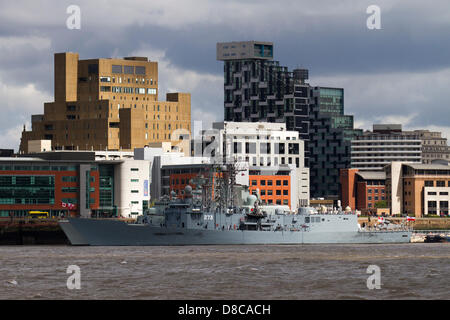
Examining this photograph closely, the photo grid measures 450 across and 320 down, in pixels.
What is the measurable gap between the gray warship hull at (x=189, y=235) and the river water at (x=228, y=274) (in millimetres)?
15124

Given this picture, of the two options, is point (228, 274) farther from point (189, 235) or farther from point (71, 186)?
point (71, 186)

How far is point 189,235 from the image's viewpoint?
132m

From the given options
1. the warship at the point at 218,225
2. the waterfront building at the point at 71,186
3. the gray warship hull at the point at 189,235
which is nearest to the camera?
the gray warship hull at the point at 189,235

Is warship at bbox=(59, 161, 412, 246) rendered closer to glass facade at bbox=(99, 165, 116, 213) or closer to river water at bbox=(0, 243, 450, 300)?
river water at bbox=(0, 243, 450, 300)

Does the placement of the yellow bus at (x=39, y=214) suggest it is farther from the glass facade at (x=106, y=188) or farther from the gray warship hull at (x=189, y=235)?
the gray warship hull at (x=189, y=235)

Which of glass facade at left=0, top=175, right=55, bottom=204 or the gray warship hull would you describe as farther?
glass facade at left=0, top=175, right=55, bottom=204

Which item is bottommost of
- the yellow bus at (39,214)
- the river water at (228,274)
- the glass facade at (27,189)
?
the river water at (228,274)

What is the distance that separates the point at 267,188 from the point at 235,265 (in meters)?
109

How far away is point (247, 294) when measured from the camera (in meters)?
64.6

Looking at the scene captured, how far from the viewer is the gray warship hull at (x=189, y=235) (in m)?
132

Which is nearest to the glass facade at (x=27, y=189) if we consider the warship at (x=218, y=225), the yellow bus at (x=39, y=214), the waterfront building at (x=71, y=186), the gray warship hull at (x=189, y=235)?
the waterfront building at (x=71, y=186)

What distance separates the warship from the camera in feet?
433

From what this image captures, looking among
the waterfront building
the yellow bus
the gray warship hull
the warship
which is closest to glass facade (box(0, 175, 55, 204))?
the waterfront building

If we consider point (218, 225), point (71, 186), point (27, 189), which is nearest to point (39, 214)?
point (27, 189)
